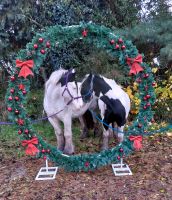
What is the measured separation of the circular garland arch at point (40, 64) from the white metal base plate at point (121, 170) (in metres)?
0.14

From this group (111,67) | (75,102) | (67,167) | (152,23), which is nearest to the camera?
(75,102)

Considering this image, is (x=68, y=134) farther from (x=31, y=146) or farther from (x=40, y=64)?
(x=40, y=64)

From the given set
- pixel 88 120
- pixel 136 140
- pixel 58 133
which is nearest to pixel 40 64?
pixel 58 133

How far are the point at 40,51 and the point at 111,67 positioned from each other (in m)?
3.30

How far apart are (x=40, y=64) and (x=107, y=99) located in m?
1.14

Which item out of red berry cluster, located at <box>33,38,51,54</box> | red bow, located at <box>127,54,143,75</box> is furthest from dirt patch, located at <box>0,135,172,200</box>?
red berry cluster, located at <box>33,38,51,54</box>

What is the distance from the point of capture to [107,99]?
402 centimetres

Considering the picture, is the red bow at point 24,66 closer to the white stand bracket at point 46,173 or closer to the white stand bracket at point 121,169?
the white stand bracket at point 46,173

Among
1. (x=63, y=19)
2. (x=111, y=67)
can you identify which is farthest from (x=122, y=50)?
(x=63, y=19)

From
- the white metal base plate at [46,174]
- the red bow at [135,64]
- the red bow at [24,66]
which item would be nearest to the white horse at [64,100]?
the white metal base plate at [46,174]

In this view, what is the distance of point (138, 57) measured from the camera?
3516 millimetres

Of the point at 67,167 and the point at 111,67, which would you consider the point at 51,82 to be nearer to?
the point at 67,167

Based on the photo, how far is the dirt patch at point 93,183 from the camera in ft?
10.4

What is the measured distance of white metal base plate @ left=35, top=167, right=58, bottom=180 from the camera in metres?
3.62
